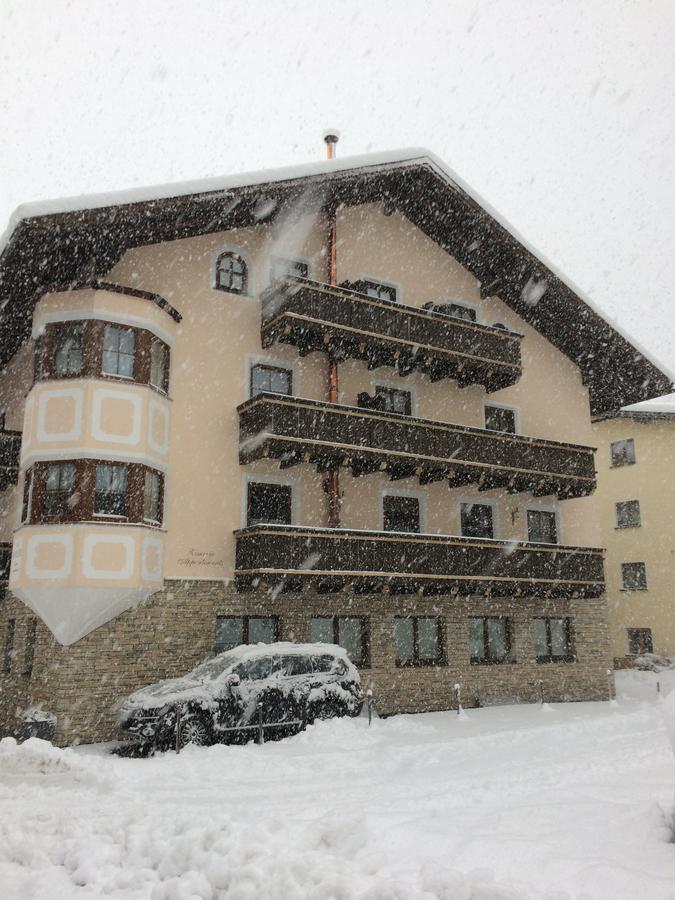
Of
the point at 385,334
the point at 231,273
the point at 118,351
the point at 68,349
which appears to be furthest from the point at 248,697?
the point at 231,273

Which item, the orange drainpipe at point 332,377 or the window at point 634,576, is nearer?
the orange drainpipe at point 332,377

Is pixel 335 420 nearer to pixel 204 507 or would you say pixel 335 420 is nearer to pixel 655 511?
pixel 204 507

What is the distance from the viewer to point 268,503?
64.4 ft

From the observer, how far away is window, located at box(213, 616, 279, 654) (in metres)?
18.2

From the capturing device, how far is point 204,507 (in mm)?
18516

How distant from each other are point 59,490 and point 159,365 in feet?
12.6

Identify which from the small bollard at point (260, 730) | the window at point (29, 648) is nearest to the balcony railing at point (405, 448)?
the small bollard at point (260, 730)

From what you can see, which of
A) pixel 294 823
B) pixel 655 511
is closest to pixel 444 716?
pixel 294 823

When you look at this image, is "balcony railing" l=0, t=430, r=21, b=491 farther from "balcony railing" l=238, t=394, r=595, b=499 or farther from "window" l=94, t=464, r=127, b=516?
"balcony railing" l=238, t=394, r=595, b=499

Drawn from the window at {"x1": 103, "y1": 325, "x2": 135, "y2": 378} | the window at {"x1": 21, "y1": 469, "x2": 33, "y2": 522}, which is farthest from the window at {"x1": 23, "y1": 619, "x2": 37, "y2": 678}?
the window at {"x1": 103, "y1": 325, "x2": 135, "y2": 378}

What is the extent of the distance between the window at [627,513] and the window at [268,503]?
19332 mm

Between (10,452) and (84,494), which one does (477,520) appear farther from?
(10,452)

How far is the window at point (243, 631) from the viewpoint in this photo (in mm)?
18234

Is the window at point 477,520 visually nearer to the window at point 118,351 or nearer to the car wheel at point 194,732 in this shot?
the window at point 118,351
